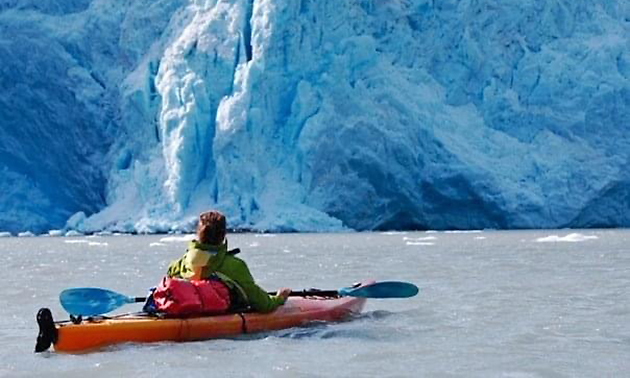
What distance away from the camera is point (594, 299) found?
7871 mm

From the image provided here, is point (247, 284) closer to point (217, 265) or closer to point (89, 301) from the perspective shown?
point (217, 265)

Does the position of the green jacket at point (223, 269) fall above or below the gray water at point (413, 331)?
above

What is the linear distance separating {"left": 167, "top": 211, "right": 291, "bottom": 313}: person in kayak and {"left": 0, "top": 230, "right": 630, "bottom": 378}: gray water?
0.98 feet

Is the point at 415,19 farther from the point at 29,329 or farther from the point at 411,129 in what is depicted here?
the point at 29,329

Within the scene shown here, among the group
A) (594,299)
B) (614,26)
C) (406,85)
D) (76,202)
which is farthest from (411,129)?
(594,299)

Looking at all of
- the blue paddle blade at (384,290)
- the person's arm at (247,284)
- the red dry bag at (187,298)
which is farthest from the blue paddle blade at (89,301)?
the blue paddle blade at (384,290)

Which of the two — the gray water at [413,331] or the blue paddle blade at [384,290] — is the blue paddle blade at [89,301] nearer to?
the gray water at [413,331]

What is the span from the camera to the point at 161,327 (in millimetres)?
6047

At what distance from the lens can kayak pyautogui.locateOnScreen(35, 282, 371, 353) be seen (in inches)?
225

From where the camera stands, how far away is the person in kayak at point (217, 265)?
249 inches

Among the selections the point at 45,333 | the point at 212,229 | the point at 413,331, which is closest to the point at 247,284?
the point at 212,229

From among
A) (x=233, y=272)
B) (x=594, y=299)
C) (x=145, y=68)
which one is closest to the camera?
(x=233, y=272)

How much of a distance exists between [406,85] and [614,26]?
5787 mm

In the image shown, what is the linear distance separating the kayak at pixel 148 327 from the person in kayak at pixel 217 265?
119 mm
